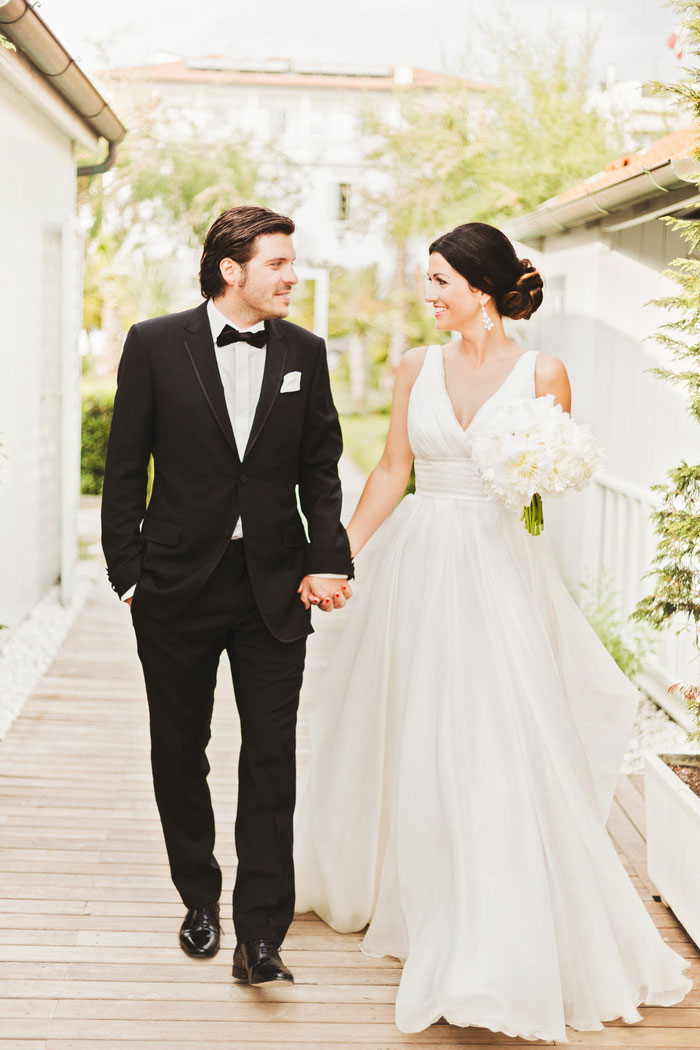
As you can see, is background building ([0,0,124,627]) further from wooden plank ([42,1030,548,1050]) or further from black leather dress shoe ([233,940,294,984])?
wooden plank ([42,1030,548,1050])

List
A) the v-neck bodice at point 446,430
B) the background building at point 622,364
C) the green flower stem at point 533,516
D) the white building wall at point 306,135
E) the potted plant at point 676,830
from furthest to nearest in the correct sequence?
the white building wall at point 306,135 < the background building at point 622,364 < the potted plant at point 676,830 < the v-neck bodice at point 446,430 < the green flower stem at point 533,516

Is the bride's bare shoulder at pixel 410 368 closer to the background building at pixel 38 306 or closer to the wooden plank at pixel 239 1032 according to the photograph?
the wooden plank at pixel 239 1032

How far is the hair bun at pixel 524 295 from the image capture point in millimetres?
3406

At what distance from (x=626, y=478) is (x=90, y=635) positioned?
3.42 meters

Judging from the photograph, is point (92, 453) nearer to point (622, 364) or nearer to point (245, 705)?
point (622, 364)

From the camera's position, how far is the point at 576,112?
13.5 meters

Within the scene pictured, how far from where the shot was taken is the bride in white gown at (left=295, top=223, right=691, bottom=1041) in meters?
2.98

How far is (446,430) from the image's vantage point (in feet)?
11.1

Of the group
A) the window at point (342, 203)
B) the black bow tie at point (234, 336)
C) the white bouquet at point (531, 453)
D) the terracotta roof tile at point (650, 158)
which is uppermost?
the window at point (342, 203)

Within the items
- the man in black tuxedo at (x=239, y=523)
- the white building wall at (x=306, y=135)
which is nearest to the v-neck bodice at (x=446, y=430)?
the man in black tuxedo at (x=239, y=523)

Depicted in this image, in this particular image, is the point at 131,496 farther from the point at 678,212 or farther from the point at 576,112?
the point at 576,112

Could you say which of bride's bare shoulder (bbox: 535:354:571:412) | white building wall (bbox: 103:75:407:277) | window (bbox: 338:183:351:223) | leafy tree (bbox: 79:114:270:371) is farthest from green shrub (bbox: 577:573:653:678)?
window (bbox: 338:183:351:223)

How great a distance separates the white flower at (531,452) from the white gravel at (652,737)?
93.2 inches

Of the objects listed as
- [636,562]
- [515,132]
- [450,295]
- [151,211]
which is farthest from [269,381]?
[151,211]
